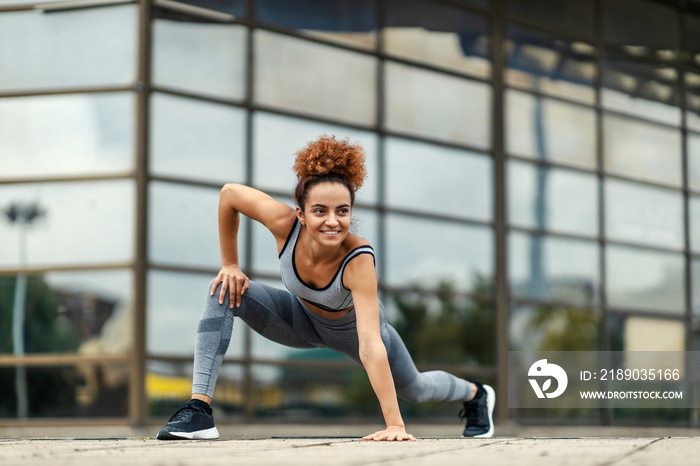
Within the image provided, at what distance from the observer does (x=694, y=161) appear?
1181 cm

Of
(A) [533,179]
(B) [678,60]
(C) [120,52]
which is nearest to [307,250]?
(C) [120,52]

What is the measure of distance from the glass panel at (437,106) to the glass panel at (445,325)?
70.6 inches

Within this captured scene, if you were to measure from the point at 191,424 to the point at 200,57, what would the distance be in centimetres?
561

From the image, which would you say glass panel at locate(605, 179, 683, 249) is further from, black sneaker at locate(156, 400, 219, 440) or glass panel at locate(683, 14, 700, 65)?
black sneaker at locate(156, 400, 219, 440)

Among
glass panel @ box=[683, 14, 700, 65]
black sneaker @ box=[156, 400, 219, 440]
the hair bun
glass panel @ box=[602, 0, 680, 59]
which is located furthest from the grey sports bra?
glass panel @ box=[683, 14, 700, 65]

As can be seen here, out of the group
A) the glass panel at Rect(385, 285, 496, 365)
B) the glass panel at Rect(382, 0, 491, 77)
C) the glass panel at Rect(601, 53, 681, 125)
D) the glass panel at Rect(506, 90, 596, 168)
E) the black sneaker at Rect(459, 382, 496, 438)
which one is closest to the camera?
the black sneaker at Rect(459, 382, 496, 438)

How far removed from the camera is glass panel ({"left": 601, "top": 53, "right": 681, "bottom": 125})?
11.1m

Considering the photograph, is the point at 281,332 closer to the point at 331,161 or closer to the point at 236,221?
the point at 236,221

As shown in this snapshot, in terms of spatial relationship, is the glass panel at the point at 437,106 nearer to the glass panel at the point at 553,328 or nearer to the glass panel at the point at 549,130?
the glass panel at the point at 549,130

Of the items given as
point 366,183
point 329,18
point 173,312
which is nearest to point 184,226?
point 173,312

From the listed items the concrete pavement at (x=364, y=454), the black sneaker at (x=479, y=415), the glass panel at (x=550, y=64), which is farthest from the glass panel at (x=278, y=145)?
the concrete pavement at (x=364, y=454)

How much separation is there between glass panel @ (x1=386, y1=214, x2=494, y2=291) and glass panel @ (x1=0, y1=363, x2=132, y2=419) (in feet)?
9.82

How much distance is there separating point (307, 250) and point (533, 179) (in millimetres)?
7007

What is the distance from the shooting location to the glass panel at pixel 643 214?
10777 millimetres
